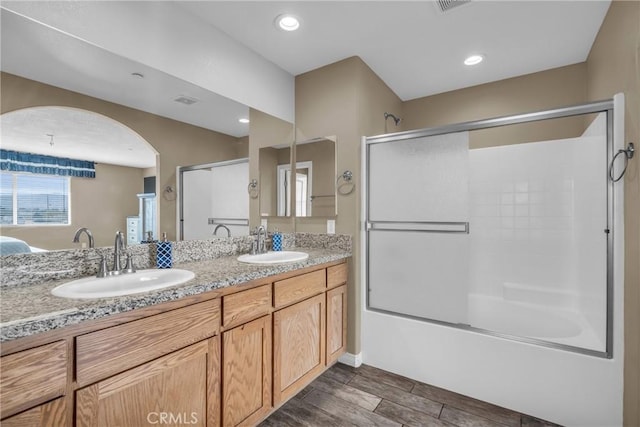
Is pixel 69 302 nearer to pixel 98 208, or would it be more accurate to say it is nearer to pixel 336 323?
pixel 98 208

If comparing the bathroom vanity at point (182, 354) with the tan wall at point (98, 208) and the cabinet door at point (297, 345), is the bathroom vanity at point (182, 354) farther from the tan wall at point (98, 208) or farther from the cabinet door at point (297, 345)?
the tan wall at point (98, 208)

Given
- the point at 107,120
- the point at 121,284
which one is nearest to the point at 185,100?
the point at 107,120

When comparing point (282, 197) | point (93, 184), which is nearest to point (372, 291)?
point (282, 197)

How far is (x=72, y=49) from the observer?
4.48 feet

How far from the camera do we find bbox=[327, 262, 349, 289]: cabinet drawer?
6.95ft

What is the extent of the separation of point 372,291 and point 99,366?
1.84 m

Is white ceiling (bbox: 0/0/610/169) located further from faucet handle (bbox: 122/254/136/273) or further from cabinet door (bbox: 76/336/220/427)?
cabinet door (bbox: 76/336/220/427)

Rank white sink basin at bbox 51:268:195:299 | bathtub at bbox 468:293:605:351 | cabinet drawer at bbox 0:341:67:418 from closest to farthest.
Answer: cabinet drawer at bbox 0:341:67:418 → white sink basin at bbox 51:268:195:299 → bathtub at bbox 468:293:605:351

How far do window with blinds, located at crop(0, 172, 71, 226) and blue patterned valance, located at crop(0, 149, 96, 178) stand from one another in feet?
0.08

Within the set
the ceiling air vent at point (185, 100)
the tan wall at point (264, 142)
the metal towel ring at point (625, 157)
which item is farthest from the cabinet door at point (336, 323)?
the metal towel ring at point (625, 157)

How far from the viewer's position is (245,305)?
4.81 feet

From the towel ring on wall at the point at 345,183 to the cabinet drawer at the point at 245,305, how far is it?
43.5 inches
